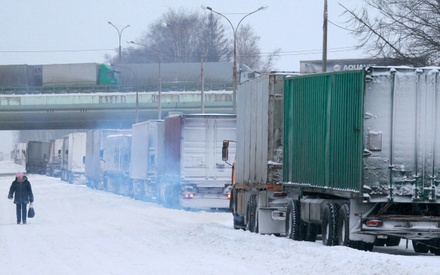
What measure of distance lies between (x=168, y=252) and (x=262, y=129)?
5.79 m

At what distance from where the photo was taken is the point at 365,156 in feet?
65.8

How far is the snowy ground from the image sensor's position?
57.2 ft

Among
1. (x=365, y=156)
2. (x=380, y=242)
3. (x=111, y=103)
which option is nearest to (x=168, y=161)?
(x=380, y=242)

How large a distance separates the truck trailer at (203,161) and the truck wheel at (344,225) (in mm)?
17339

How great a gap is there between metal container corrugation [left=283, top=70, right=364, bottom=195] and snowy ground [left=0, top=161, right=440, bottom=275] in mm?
1329

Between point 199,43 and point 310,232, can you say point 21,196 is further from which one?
point 199,43

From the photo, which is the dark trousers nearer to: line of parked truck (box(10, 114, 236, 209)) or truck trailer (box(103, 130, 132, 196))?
line of parked truck (box(10, 114, 236, 209))

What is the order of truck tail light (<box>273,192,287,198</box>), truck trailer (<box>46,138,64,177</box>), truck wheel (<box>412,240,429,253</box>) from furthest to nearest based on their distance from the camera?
1. truck trailer (<box>46,138,64,177</box>)
2. truck tail light (<box>273,192,287,198</box>)
3. truck wheel (<box>412,240,429,253</box>)

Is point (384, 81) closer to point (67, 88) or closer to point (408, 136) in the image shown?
point (408, 136)

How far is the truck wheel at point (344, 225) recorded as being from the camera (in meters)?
20.9

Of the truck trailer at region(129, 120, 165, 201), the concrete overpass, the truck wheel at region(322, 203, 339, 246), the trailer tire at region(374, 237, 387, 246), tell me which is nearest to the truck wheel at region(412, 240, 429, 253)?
the trailer tire at region(374, 237, 387, 246)

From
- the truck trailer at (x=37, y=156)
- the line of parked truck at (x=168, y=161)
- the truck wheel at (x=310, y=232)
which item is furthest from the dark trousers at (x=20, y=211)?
the truck trailer at (x=37, y=156)

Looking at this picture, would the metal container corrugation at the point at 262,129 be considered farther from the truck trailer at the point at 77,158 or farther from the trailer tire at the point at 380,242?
the truck trailer at the point at 77,158

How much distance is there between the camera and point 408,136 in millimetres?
20156
